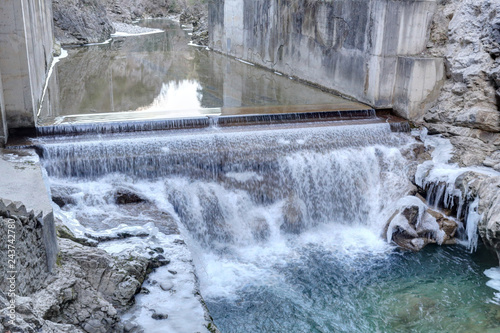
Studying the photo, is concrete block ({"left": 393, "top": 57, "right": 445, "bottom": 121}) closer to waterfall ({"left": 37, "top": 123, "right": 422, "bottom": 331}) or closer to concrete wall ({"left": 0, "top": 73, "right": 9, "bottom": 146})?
waterfall ({"left": 37, "top": 123, "right": 422, "bottom": 331})

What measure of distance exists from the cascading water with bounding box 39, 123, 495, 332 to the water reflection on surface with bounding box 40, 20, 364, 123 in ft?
3.59

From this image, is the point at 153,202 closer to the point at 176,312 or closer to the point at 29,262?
the point at 176,312

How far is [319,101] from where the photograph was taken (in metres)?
8.42

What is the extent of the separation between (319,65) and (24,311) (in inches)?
315

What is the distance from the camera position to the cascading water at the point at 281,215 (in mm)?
4789

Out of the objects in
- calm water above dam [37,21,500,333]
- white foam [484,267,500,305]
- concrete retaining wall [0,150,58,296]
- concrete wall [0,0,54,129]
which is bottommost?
white foam [484,267,500,305]

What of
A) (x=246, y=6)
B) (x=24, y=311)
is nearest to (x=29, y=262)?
(x=24, y=311)

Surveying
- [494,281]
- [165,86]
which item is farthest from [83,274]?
[165,86]

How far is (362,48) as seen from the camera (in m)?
8.23

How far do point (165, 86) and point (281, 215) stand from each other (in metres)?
4.42

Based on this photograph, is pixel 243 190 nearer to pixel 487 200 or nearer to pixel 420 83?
pixel 487 200

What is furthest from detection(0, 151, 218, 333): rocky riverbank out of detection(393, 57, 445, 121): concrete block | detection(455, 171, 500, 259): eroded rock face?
detection(393, 57, 445, 121): concrete block

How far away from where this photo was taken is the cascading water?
189 inches

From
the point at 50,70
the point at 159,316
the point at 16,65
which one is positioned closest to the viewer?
the point at 159,316
